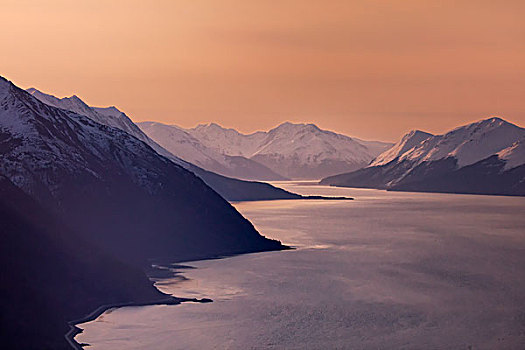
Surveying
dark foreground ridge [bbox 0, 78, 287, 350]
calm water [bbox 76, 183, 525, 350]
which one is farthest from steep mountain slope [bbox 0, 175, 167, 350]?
calm water [bbox 76, 183, 525, 350]

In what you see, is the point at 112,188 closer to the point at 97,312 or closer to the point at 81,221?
the point at 81,221

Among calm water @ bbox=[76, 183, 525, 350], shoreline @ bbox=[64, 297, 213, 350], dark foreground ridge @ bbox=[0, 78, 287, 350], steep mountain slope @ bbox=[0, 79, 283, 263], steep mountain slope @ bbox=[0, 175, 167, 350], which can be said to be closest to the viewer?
steep mountain slope @ bbox=[0, 175, 167, 350]

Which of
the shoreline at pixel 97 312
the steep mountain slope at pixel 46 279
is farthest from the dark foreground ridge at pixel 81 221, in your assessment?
the shoreline at pixel 97 312

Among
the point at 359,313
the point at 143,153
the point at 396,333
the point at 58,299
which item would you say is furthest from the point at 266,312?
the point at 143,153

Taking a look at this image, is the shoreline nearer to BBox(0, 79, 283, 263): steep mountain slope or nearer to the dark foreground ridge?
the dark foreground ridge

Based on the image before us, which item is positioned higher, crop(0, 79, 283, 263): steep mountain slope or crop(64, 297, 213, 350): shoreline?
crop(0, 79, 283, 263): steep mountain slope

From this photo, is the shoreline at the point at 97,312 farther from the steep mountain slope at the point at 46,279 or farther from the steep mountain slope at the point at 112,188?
the steep mountain slope at the point at 112,188
